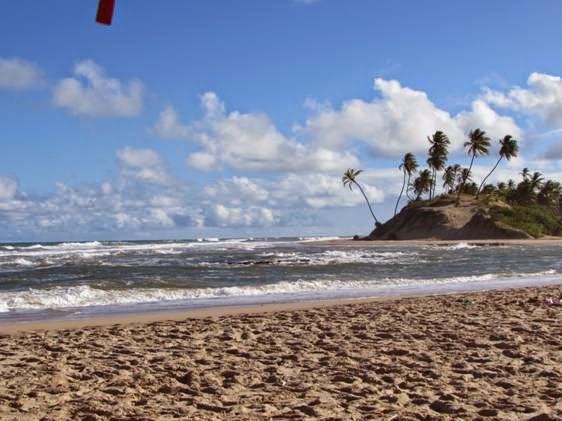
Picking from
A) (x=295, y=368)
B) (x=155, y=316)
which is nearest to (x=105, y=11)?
(x=295, y=368)

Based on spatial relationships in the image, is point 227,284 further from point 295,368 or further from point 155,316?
point 295,368

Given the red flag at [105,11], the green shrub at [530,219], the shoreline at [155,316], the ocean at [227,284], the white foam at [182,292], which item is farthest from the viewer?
the green shrub at [530,219]

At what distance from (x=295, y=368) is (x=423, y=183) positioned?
81823 millimetres

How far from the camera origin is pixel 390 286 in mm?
17406

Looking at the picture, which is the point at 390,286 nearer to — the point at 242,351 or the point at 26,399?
the point at 242,351

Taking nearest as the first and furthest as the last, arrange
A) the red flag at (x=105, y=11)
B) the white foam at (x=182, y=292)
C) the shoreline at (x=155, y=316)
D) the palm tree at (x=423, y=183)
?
the red flag at (x=105, y=11) < the shoreline at (x=155, y=316) < the white foam at (x=182, y=292) < the palm tree at (x=423, y=183)

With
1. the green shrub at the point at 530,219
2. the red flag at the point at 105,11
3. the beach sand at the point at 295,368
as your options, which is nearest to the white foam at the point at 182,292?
the beach sand at the point at 295,368

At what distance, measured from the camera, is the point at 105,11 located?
2627 mm

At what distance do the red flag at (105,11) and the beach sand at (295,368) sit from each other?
3.10m

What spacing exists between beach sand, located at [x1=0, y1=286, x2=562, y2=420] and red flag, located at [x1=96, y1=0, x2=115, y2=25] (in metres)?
3.10

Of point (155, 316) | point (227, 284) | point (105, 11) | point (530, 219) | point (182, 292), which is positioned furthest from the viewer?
point (530, 219)

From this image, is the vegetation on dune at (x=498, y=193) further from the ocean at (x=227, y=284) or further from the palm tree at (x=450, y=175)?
the ocean at (x=227, y=284)

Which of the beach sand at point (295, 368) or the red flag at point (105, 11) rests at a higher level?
the red flag at point (105, 11)

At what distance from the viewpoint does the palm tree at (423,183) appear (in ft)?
279
